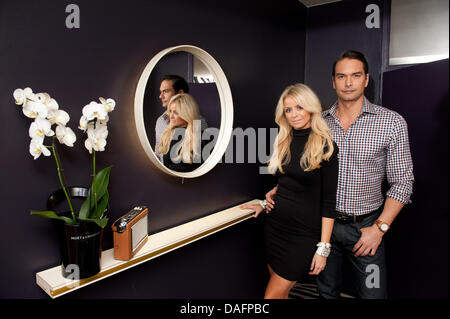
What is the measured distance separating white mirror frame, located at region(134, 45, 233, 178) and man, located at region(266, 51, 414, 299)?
2.26 feet

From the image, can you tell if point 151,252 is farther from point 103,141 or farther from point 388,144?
point 388,144

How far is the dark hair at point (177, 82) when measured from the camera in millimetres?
1455

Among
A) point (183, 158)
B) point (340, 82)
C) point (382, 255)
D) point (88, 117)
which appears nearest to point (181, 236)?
point (183, 158)

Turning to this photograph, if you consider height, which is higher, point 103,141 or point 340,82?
point 340,82

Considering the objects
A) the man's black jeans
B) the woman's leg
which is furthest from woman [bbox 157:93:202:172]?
the man's black jeans

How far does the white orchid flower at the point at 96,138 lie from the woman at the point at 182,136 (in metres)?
0.36

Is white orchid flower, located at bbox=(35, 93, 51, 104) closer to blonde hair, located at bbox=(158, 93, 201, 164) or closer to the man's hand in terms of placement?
blonde hair, located at bbox=(158, 93, 201, 164)

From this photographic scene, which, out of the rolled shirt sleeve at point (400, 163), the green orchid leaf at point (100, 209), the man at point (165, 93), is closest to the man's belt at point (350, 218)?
the rolled shirt sleeve at point (400, 163)

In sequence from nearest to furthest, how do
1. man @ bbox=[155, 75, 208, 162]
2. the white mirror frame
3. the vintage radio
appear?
1. the vintage radio
2. the white mirror frame
3. man @ bbox=[155, 75, 208, 162]

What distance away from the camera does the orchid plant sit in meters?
0.92

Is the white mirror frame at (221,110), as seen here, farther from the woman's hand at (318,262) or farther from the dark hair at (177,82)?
the woman's hand at (318,262)

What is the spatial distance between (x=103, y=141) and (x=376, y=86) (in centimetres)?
227

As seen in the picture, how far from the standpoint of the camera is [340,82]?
1.77m

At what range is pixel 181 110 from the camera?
1532 millimetres
